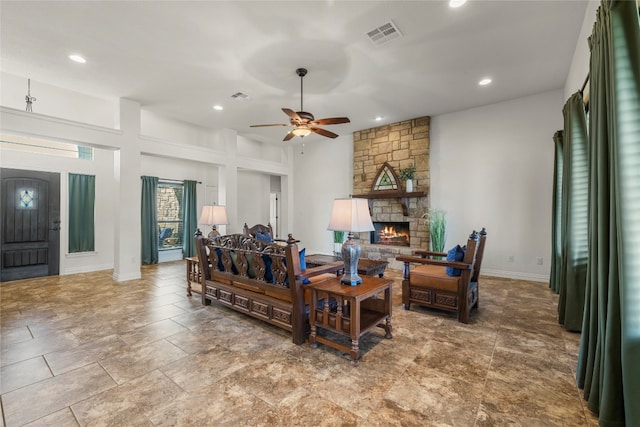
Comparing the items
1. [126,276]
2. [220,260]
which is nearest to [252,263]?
[220,260]

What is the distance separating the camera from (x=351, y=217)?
266cm

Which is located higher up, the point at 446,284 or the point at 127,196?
the point at 127,196

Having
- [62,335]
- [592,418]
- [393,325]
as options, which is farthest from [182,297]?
[592,418]

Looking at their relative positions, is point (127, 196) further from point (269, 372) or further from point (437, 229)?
point (437, 229)

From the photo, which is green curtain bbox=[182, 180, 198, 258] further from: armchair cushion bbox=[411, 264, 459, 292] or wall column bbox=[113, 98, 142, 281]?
armchair cushion bbox=[411, 264, 459, 292]

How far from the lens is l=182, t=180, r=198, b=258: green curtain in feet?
24.5

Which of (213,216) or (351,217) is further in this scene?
(213,216)

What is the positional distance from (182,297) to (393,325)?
Result: 10.2ft

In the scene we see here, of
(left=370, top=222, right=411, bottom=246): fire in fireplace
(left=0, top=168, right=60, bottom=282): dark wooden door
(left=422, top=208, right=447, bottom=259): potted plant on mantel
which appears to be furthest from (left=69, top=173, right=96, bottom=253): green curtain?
(left=422, top=208, right=447, bottom=259): potted plant on mantel

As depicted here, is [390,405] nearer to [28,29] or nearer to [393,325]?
[393,325]

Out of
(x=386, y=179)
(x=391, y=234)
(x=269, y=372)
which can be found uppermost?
(x=386, y=179)

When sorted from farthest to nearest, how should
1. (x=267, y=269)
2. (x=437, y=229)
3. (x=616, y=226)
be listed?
(x=437, y=229)
(x=267, y=269)
(x=616, y=226)

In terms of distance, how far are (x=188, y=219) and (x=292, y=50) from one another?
5515 millimetres

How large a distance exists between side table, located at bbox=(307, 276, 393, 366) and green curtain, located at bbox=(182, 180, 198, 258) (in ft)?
19.3
